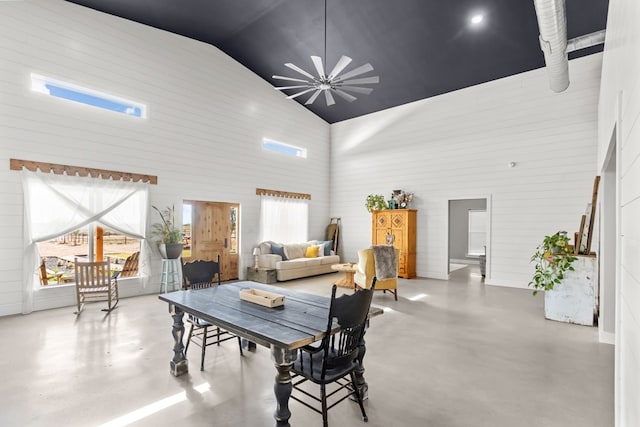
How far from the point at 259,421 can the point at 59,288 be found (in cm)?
468

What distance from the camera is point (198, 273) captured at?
11.3 feet

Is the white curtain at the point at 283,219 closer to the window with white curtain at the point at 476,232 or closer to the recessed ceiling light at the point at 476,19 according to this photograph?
the recessed ceiling light at the point at 476,19

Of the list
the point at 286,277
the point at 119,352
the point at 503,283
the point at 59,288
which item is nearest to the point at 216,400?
the point at 119,352

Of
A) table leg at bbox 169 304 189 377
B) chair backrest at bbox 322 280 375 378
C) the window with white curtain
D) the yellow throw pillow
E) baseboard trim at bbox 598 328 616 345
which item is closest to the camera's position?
chair backrest at bbox 322 280 375 378

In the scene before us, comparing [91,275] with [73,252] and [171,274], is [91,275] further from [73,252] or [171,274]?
[171,274]

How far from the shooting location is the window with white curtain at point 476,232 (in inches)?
432

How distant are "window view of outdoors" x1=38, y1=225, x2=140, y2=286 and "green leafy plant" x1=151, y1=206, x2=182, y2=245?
401 millimetres

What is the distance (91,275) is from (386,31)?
6184mm

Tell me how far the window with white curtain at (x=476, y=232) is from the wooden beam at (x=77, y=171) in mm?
9835

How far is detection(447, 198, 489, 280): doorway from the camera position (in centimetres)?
1099

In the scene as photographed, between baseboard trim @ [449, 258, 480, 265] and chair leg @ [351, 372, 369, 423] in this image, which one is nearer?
chair leg @ [351, 372, 369, 423]

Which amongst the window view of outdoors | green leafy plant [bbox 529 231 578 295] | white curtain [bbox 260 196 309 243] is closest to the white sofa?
white curtain [bbox 260 196 309 243]

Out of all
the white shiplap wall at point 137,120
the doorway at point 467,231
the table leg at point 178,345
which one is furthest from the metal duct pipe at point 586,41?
the doorway at point 467,231

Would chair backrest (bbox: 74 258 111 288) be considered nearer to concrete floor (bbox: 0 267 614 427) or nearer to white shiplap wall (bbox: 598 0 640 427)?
concrete floor (bbox: 0 267 614 427)
